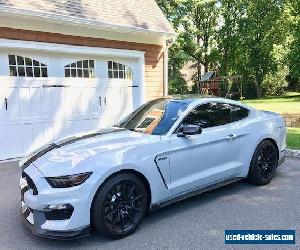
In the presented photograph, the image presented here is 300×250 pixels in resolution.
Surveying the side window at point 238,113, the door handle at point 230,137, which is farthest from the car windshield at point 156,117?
the side window at point 238,113

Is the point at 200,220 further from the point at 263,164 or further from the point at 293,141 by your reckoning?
the point at 293,141

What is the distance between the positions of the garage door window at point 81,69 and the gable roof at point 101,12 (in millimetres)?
1079

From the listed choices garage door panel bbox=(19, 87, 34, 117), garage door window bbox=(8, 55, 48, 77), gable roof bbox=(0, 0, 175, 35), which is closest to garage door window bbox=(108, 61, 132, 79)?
gable roof bbox=(0, 0, 175, 35)

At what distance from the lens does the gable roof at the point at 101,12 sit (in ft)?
26.6

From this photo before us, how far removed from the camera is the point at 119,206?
13.0 ft

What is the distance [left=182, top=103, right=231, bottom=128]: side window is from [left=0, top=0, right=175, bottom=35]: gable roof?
5.06 m

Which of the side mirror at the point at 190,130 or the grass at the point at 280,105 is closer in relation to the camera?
the side mirror at the point at 190,130

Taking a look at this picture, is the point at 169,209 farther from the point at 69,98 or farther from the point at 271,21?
the point at 271,21

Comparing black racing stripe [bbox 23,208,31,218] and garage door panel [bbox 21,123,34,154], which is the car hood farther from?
garage door panel [bbox 21,123,34,154]

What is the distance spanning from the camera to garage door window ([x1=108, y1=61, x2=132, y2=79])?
10.0 metres

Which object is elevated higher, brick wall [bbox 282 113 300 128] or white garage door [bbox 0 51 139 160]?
white garage door [bbox 0 51 139 160]

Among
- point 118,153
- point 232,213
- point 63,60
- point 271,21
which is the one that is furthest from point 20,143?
point 271,21

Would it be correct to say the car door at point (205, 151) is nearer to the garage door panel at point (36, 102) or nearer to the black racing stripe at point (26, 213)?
the black racing stripe at point (26, 213)

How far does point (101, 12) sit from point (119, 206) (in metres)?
7.20
